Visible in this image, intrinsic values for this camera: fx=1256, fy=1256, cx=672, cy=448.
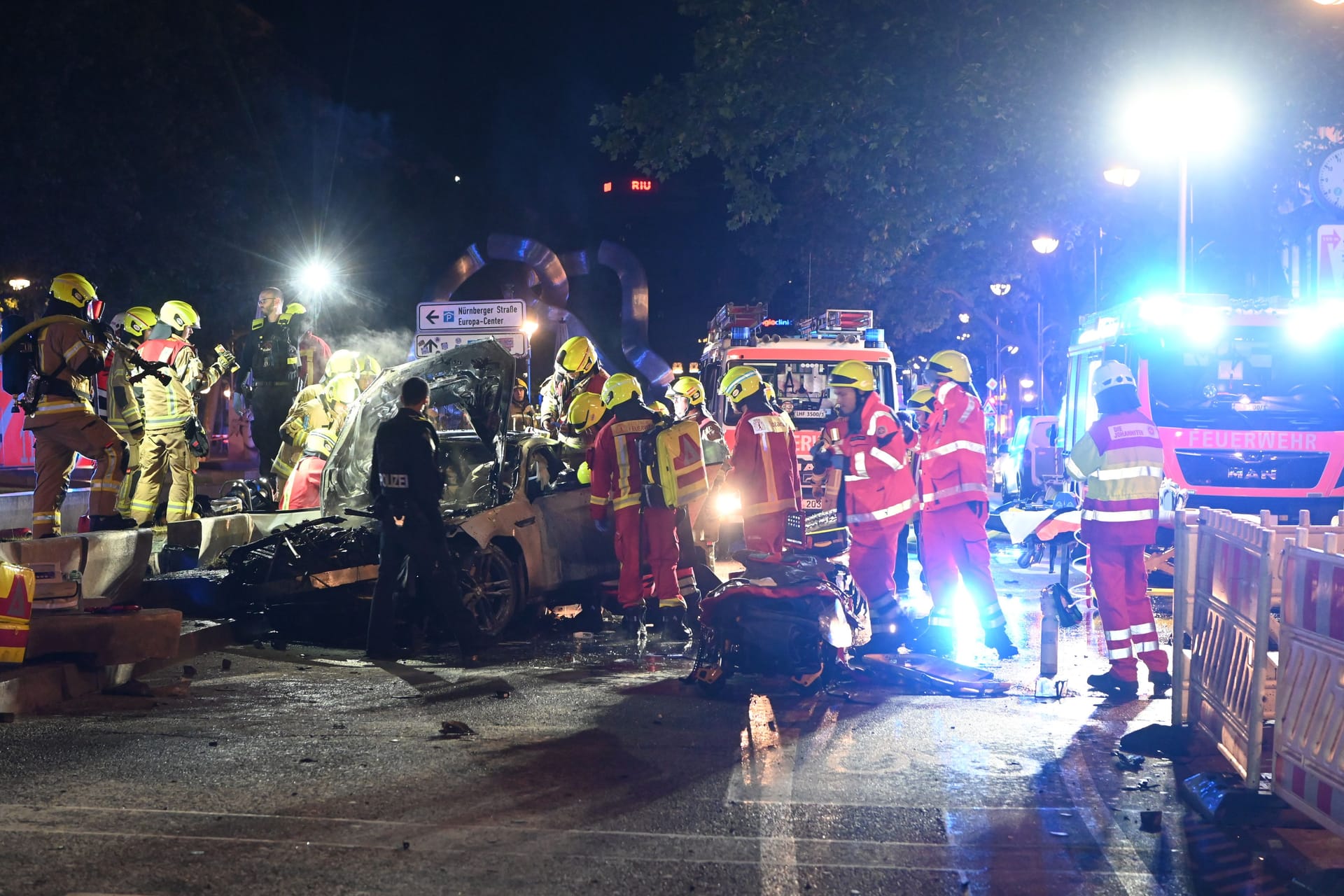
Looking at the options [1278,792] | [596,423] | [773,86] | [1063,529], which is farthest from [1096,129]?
[1278,792]

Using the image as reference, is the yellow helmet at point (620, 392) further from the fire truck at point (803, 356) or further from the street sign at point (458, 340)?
the street sign at point (458, 340)

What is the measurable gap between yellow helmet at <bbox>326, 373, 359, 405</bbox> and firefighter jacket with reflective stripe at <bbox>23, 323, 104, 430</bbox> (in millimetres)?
2813

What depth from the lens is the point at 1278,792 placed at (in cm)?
480

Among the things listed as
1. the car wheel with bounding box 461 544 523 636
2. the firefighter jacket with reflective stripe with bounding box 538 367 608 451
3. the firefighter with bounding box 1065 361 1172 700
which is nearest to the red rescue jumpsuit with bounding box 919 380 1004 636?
the firefighter with bounding box 1065 361 1172 700

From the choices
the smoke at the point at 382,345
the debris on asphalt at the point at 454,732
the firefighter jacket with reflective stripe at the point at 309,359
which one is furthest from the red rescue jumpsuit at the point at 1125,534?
the smoke at the point at 382,345

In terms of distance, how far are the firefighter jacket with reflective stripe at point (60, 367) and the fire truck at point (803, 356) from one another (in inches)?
276

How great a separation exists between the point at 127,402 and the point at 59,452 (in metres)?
1.29

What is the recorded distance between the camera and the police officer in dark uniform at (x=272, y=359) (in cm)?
1337

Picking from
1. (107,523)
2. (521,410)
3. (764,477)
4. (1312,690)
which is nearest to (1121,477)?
(764,477)

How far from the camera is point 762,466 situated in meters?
9.17

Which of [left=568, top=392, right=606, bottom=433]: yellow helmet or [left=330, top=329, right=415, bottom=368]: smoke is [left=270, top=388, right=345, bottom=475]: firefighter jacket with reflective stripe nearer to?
[left=568, top=392, right=606, bottom=433]: yellow helmet

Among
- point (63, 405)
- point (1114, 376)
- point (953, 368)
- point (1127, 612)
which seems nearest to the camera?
point (1127, 612)

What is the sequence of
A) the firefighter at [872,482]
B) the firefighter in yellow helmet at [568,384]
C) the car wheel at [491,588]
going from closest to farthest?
1. the firefighter at [872,482]
2. the car wheel at [491,588]
3. the firefighter in yellow helmet at [568,384]

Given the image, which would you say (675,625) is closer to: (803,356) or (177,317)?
(177,317)
